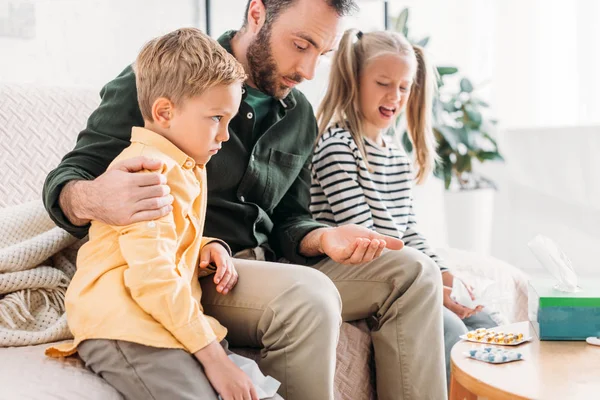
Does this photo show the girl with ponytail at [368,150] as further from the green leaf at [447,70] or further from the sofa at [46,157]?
the green leaf at [447,70]

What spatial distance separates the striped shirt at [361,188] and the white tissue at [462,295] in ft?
0.62

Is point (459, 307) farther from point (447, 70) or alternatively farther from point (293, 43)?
point (447, 70)

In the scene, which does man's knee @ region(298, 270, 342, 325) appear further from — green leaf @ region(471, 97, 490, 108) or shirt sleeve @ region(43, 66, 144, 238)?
green leaf @ region(471, 97, 490, 108)

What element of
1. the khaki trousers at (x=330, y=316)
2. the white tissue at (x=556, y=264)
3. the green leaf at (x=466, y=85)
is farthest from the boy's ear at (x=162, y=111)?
the green leaf at (x=466, y=85)

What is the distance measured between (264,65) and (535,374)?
866 millimetres

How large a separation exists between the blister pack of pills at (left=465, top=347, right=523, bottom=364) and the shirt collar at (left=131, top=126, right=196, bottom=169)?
24.0 inches

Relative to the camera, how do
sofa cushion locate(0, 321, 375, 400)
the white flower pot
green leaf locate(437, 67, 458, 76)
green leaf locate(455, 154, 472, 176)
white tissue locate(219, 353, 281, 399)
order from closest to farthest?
sofa cushion locate(0, 321, 375, 400) → white tissue locate(219, 353, 281, 399) → green leaf locate(437, 67, 458, 76) → green leaf locate(455, 154, 472, 176) → the white flower pot

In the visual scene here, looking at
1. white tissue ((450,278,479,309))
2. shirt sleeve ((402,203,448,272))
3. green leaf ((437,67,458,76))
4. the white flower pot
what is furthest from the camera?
the white flower pot

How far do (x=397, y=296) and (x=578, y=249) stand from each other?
2598 mm

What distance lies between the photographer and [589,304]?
145 centimetres

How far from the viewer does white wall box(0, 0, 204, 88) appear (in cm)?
206

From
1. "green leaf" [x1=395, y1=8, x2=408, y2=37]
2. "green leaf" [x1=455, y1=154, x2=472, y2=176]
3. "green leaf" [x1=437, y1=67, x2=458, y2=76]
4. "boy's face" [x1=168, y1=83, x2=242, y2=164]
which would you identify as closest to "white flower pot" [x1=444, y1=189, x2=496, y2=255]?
"green leaf" [x1=455, y1=154, x2=472, y2=176]

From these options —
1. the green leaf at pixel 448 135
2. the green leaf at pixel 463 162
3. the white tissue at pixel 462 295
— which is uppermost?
the green leaf at pixel 448 135

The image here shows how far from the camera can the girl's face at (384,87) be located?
199 cm
